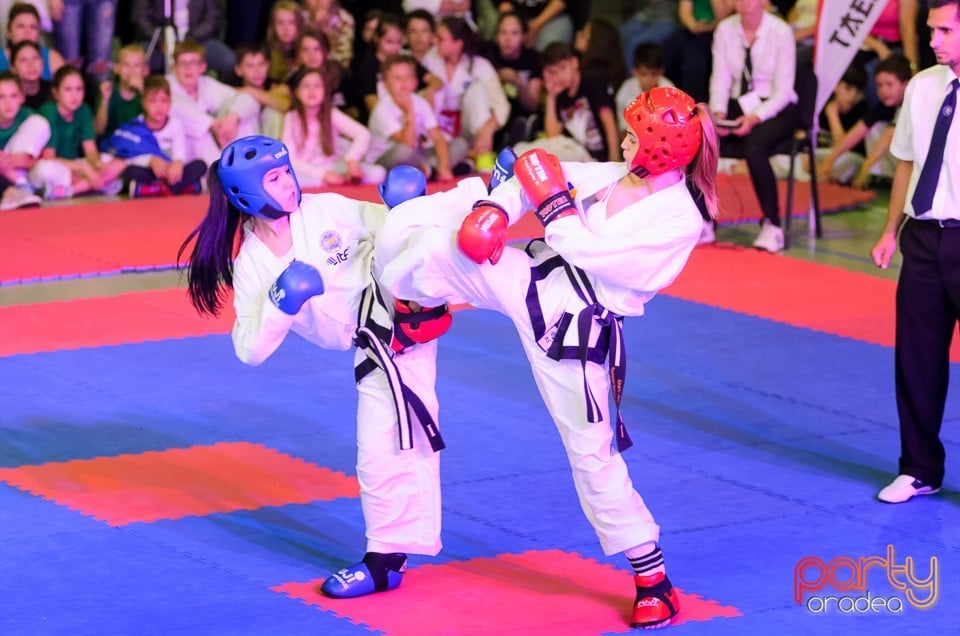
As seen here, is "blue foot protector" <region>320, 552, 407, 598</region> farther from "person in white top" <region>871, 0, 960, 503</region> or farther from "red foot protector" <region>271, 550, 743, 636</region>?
"person in white top" <region>871, 0, 960, 503</region>

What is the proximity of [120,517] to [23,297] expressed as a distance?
330 cm

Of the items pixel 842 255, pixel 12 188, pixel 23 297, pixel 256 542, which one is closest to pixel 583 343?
pixel 256 542

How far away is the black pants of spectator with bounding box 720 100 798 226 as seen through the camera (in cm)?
952

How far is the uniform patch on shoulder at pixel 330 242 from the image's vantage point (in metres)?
4.51

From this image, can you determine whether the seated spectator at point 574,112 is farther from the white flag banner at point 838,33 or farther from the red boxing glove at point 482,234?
the red boxing glove at point 482,234

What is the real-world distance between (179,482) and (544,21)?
8325 mm

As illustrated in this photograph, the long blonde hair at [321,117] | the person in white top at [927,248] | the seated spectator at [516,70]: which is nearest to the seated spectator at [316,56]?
the long blonde hair at [321,117]

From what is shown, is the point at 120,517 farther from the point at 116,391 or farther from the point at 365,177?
the point at 365,177

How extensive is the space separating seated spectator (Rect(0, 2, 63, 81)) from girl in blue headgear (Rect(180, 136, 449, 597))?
272 inches

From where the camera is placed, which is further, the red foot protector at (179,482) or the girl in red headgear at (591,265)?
the red foot protector at (179,482)

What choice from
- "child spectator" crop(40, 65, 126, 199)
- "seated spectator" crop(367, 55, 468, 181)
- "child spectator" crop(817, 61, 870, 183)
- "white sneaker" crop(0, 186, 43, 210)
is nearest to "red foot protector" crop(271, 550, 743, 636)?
"white sneaker" crop(0, 186, 43, 210)

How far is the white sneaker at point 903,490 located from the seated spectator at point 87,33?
757cm

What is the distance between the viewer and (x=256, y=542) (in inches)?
196

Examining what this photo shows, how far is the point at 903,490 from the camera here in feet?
17.7
